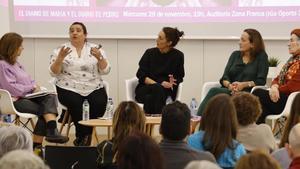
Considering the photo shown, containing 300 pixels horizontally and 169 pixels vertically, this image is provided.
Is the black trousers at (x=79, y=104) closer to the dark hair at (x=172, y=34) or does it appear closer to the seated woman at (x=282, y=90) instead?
the dark hair at (x=172, y=34)

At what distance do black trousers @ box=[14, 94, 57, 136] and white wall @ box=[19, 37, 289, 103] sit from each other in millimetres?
1612

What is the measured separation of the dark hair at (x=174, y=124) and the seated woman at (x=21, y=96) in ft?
8.95

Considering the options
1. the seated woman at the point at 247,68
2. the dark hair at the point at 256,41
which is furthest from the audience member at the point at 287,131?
the dark hair at the point at 256,41

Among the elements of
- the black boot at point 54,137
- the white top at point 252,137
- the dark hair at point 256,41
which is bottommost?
the black boot at point 54,137

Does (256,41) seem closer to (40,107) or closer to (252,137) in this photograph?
(40,107)

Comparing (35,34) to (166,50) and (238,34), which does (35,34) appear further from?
(238,34)

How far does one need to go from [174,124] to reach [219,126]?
0.33 metres

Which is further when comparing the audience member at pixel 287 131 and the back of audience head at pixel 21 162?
the audience member at pixel 287 131

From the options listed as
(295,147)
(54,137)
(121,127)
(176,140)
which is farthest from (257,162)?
(54,137)

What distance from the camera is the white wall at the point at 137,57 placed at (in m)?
7.30

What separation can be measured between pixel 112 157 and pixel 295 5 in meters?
4.36

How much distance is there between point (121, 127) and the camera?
3391 millimetres

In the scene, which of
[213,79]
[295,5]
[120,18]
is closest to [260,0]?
[295,5]

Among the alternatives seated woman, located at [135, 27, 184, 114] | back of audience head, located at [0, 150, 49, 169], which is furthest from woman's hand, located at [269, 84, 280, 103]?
back of audience head, located at [0, 150, 49, 169]
